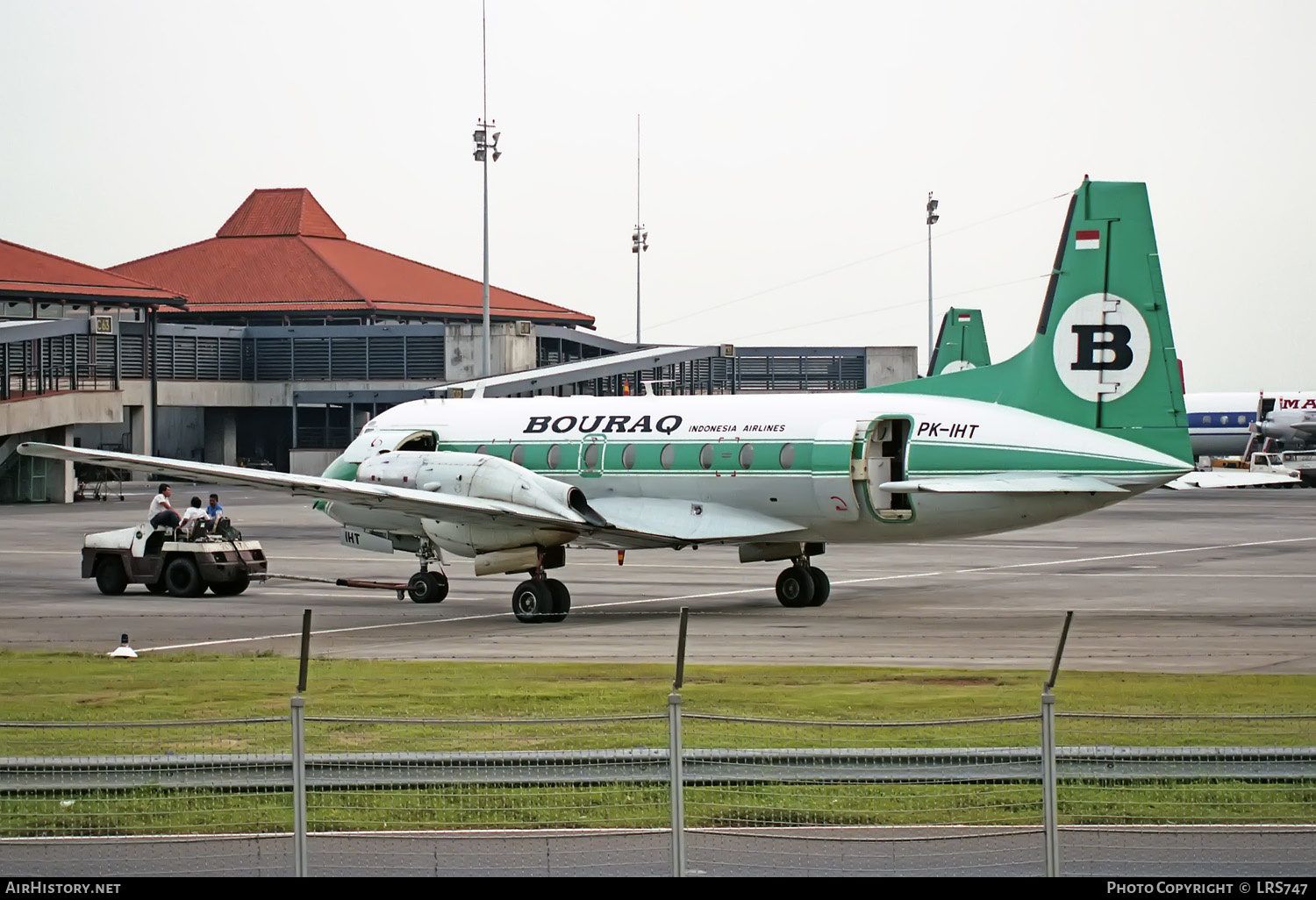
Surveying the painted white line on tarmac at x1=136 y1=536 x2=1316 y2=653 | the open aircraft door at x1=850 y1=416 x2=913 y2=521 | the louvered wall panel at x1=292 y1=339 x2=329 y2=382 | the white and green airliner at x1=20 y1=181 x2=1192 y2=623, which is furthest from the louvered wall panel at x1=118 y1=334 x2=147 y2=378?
the open aircraft door at x1=850 y1=416 x2=913 y2=521

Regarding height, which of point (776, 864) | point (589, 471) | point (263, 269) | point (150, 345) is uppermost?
point (263, 269)

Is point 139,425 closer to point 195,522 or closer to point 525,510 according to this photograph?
point 195,522

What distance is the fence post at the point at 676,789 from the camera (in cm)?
934

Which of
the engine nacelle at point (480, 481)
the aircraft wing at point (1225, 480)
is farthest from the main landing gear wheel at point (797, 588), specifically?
the aircraft wing at point (1225, 480)

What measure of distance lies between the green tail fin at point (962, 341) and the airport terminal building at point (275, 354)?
18.0 m

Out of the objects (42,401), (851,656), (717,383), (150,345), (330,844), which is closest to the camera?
(330,844)

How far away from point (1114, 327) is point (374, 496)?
36.8ft

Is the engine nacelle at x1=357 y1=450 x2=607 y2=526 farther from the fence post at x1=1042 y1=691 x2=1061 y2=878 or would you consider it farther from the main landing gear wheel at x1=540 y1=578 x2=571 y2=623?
the fence post at x1=1042 y1=691 x2=1061 y2=878

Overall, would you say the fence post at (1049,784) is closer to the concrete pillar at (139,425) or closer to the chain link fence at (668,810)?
the chain link fence at (668,810)

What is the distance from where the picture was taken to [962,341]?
54.7m

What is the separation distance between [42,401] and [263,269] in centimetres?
4245

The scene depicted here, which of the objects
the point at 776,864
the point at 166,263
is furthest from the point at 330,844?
the point at 166,263

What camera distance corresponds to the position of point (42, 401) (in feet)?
215

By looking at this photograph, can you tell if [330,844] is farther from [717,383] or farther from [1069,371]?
[717,383]
